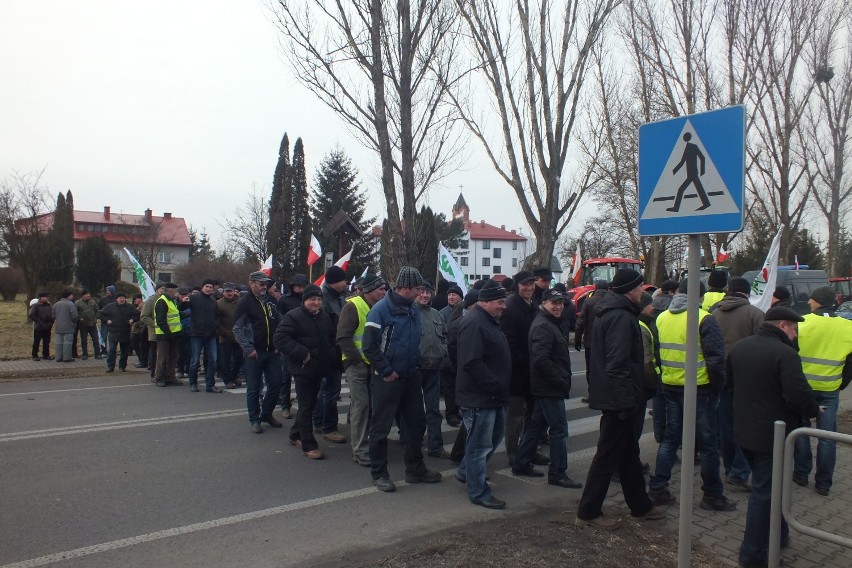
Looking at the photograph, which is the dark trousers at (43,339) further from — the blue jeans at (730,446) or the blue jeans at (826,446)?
the blue jeans at (826,446)

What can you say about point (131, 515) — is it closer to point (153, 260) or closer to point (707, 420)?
point (707, 420)

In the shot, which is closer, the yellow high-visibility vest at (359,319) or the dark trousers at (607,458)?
the dark trousers at (607,458)

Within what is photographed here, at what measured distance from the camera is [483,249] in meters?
104

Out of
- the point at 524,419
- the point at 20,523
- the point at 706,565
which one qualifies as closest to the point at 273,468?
the point at 20,523

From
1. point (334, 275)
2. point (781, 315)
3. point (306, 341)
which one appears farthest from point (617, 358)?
point (334, 275)

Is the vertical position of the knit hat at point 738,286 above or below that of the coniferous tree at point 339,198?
below

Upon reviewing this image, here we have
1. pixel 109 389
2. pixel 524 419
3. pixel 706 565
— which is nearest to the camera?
pixel 706 565

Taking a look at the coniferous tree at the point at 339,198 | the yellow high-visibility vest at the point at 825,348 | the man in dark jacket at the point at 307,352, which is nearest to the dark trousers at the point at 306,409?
the man in dark jacket at the point at 307,352

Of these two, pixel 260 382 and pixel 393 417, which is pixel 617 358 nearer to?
pixel 393 417

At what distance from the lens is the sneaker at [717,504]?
5500 millimetres

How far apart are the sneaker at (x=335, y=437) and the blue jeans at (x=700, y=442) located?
146 inches

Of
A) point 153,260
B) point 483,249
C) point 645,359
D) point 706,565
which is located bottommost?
point 706,565

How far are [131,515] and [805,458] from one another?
6181 millimetres

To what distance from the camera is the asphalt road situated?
180 inches
